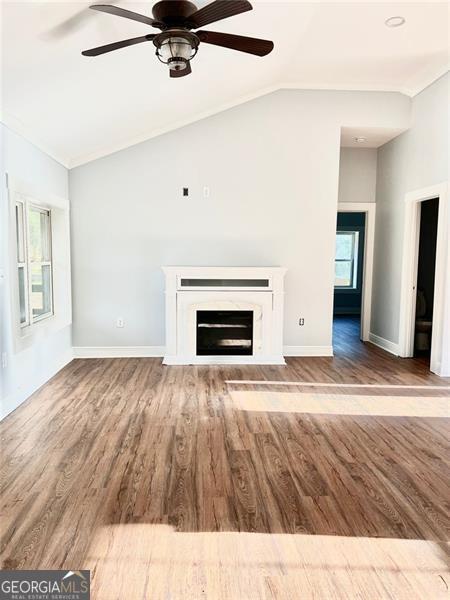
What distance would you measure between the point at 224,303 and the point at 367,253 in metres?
2.72

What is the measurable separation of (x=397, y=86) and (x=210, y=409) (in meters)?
4.70

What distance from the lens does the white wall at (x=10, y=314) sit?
3473mm

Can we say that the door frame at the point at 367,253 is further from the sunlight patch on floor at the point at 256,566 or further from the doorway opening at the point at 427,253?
the sunlight patch on floor at the point at 256,566

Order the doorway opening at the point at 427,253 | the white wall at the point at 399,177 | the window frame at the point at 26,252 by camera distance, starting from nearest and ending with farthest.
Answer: the window frame at the point at 26,252 < the white wall at the point at 399,177 < the doorway opening at the point at 427,253

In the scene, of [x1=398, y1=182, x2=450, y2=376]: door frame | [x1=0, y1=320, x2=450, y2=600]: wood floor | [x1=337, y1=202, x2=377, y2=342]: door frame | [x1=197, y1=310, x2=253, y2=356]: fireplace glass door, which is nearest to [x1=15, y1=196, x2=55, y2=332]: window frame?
[x1=0, y1=320, x2=450, y2=600]: wood floor

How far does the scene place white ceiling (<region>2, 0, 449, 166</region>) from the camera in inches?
110

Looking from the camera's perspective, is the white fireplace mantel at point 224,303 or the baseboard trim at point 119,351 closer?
the white fireplace mantel at point 224,303

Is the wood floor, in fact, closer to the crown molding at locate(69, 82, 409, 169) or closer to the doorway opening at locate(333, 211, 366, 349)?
the crown molding at locate(69, 82, 409, 169)

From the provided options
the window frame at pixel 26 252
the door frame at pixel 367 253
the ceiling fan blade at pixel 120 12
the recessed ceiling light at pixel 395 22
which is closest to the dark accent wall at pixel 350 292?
the door frame at pixel 367 253

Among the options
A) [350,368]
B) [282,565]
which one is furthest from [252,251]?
[282,565]

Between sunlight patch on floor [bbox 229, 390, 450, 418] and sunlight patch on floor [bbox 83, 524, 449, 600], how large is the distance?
5.56ft

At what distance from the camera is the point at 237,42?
8.76 feet

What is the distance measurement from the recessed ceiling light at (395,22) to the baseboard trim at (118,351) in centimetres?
431

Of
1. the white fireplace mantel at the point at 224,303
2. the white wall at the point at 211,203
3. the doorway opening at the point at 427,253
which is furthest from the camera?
the doorway opening at the point at 427,253
